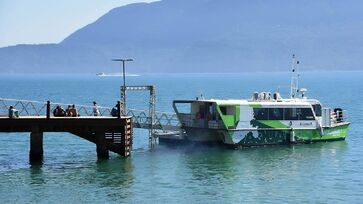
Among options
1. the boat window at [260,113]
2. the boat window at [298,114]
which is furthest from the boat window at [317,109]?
the boat window at [260,113]

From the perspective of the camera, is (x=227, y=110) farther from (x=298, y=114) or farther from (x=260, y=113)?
(x=298, y=114)

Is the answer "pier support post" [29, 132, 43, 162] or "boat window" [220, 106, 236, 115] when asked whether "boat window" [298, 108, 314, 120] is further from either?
"pier support post" [29, 132, 43, 162]

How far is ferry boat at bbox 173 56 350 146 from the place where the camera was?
2308 inches

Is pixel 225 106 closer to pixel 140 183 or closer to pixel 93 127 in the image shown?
pixel 93 127

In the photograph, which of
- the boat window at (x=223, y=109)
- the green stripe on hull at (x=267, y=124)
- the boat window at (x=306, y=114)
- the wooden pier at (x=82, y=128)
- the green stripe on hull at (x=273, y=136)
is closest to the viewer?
the wooden pier at (x=82, y=128)

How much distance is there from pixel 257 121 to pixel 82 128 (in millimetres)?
13674

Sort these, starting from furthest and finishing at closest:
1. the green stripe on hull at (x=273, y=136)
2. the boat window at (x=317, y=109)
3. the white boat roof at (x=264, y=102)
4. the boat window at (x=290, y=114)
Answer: the boat window at (x=317, y=109) < the boat window at (x=290, y=114) < the white boat roof at (x=264, y=102) < the green stripe on hull at (x=273, y=136)

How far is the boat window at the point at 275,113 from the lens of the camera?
197ft

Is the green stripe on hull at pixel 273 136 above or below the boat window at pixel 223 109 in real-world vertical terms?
below

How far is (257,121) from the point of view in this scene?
5938cm

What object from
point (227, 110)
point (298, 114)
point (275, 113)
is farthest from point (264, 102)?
point (227, 110)

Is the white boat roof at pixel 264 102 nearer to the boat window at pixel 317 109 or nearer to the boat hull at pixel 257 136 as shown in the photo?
the boat window at pixel 317 109

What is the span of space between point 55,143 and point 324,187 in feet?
87.7

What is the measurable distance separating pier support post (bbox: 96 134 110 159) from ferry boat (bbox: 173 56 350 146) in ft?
28.9
